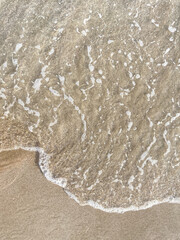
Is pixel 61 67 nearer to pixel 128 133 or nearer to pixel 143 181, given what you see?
pixel 128 133

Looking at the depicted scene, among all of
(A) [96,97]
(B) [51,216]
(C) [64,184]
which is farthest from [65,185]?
(A) [96,97]

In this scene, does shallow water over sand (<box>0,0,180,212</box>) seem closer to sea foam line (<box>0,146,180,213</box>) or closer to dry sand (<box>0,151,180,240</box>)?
sea foam line (<box>0,146,180,213</box>)

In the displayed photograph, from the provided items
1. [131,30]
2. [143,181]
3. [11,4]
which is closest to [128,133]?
[143,181]

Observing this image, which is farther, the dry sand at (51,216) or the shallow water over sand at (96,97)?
the shallow water over sand at (96,97)

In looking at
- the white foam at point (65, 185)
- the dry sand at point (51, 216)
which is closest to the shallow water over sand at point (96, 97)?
the white foam at point (65, 185)

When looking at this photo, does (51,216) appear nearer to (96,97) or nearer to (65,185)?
(65,185)

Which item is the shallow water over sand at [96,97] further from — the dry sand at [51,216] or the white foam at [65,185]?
the dry sand at [51,216]
